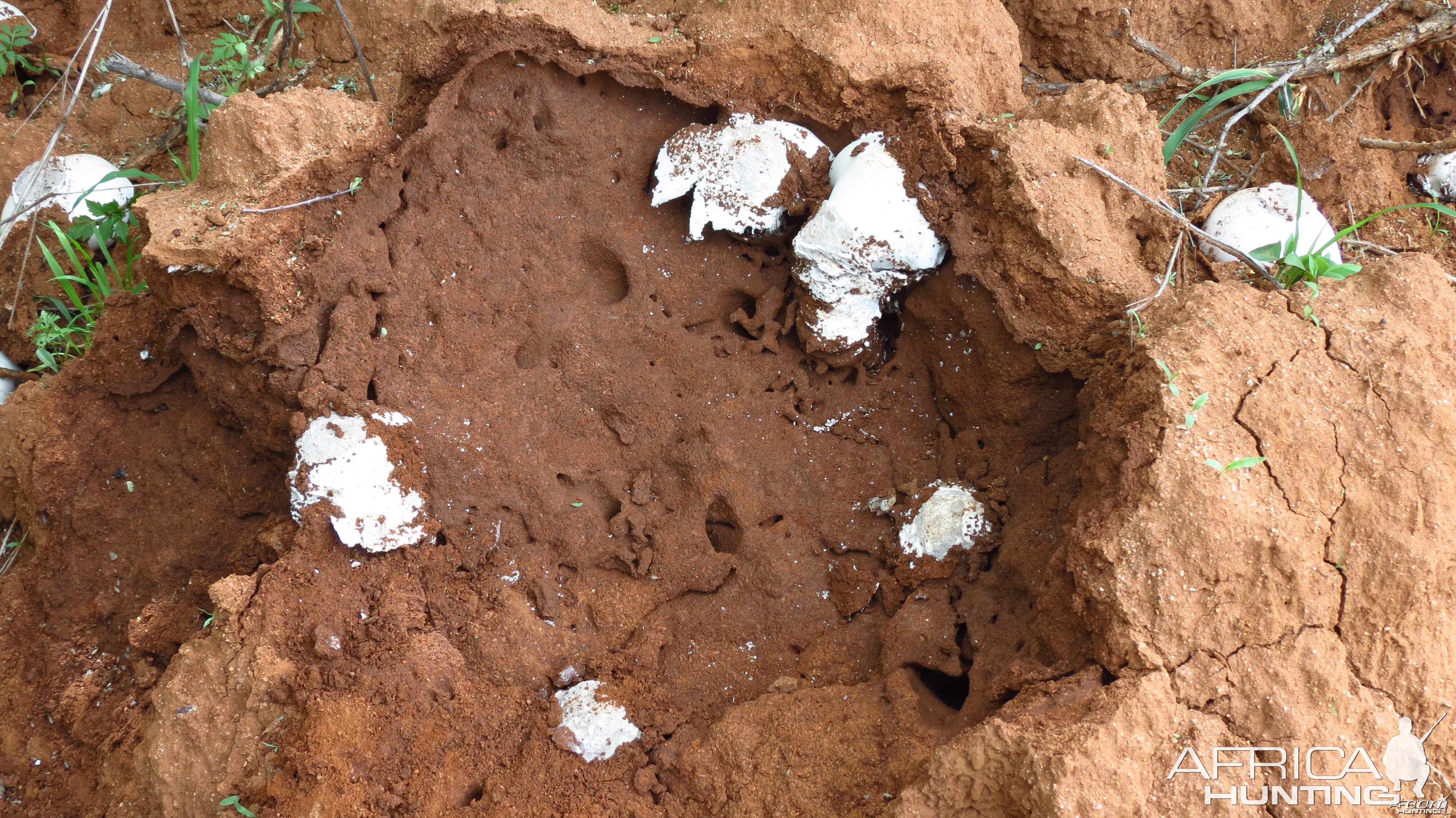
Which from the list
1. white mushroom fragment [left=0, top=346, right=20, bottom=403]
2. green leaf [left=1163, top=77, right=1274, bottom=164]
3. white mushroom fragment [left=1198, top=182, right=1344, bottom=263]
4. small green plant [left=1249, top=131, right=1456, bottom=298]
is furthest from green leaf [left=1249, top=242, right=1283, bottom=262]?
white mushroom fragment [left=0, top=346, right=20, bottom=403]

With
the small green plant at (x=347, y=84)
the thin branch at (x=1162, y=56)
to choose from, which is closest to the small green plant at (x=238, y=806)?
the small green plant at (x=347, y=84)

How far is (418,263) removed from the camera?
2613 millimetres

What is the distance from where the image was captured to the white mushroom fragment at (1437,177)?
300cm

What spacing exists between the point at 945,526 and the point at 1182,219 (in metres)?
1.04

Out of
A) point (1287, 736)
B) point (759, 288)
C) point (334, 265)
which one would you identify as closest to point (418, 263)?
point (334, 265)

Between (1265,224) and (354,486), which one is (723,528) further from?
(1265,224)

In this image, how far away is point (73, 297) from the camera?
3.10m

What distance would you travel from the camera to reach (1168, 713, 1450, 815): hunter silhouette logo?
177 centimetres

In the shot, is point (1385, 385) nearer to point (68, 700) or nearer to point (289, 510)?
point (289, 510)

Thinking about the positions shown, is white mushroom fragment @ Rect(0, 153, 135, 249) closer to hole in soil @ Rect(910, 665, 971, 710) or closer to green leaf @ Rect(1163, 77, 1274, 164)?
hole in soil @ Rect(910, 665, 971, 710)

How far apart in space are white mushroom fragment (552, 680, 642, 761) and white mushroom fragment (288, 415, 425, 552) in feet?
2.16

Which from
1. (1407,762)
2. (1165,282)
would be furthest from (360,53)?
(1407,762)

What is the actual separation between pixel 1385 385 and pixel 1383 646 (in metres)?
0.60

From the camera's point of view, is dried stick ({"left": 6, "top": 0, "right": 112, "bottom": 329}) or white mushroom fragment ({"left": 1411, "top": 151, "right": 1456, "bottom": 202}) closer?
dried stick ({"left": 6, "top": 0, "right": 112, "bottom": 329})
